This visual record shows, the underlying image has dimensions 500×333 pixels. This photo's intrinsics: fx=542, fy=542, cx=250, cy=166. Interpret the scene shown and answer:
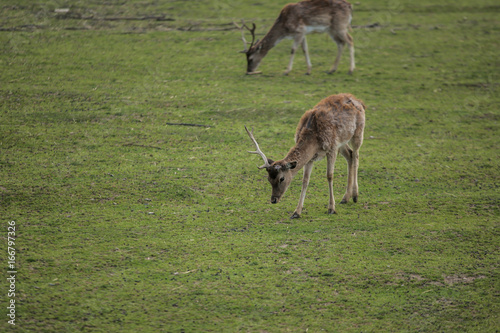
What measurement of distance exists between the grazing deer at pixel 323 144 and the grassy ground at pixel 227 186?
52 centimetres

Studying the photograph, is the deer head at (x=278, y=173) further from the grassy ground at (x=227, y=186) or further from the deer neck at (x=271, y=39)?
the deer neck at (x=271, y=39)

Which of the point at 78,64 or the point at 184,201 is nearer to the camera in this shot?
the point at 184,201

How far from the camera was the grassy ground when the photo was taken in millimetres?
6812

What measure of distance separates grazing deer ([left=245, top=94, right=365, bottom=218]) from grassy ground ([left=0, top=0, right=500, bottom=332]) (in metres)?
0.52

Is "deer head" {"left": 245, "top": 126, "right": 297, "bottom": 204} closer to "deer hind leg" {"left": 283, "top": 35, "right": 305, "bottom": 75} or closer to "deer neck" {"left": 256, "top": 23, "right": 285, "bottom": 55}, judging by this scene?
"deer hind leg" {"left": 283, "top": 35, "right": 305, "bottom": 75}

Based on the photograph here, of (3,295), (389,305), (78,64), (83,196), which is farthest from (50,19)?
(389,305)

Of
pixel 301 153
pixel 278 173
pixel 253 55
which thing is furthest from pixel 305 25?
pixel 278 173

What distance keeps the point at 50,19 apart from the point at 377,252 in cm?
1571

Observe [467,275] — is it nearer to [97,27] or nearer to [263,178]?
[263,178]

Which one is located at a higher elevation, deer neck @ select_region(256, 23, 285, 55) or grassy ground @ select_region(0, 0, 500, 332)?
deer neck @ select_region(256, 23, 285, 55)

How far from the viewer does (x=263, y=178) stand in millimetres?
10602

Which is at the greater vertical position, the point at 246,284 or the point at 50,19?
the point at 50,19

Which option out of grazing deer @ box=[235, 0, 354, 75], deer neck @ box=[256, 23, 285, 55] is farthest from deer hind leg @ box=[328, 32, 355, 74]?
deer neck @ box=[256, 23, 285, 55]

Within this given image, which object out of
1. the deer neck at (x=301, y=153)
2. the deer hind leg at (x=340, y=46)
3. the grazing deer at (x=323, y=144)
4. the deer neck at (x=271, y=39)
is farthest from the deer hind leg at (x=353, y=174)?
the deer neck at (x=271, y=39)
